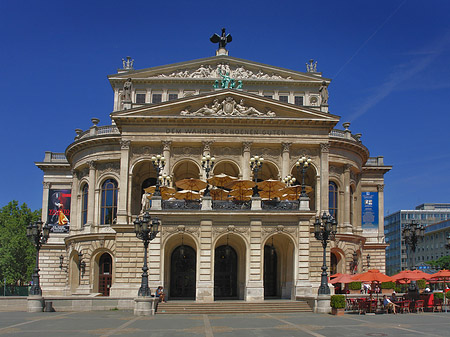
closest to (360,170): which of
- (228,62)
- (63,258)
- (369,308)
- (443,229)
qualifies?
(228,62)

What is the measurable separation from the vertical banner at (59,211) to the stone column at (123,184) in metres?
15.4

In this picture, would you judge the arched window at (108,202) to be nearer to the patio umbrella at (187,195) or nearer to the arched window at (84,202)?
the arched window at (84,202)

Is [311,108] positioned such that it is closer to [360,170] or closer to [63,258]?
[360,170]

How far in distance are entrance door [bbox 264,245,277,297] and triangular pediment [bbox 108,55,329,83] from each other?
21529mm

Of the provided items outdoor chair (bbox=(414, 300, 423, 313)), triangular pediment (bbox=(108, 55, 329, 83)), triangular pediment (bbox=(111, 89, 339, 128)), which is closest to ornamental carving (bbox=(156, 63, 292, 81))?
triangular pediment (bbox=(108, 55, 329, 83))

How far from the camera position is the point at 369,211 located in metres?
65.7

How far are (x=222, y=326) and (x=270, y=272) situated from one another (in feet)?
69.8

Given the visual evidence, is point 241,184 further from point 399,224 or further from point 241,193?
point 399,224

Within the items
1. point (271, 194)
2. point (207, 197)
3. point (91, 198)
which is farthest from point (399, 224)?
point (207, 197)

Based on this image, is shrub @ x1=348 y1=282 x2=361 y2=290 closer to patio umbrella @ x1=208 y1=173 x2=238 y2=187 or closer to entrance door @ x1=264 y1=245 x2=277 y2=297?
entrance door @ x1=264 y1=245 x2=277 y2=297

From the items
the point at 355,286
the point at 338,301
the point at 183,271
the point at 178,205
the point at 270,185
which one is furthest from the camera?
the point at 355,286

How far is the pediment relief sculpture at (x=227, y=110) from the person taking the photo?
52.7 meters

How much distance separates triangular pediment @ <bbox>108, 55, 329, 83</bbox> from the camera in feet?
204

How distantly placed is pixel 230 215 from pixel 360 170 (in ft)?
86.6
